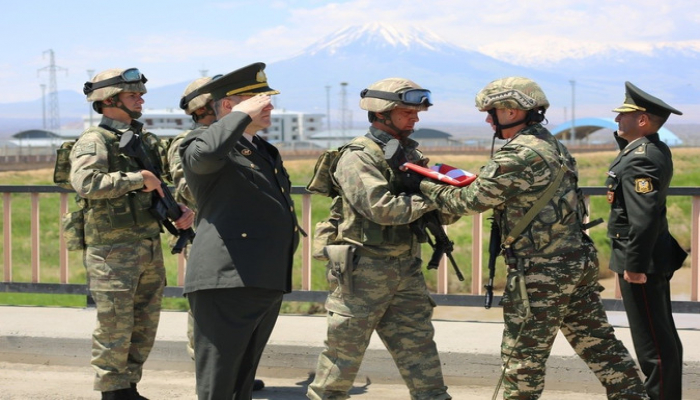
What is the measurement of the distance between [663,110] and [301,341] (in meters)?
3.08

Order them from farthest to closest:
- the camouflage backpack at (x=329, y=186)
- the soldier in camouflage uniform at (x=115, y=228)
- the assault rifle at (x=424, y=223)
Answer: the soldier in camouflage uniform at (x=115, y=228), the camouflage backpack at (x=329, y=186), the assault rifle at (x=424, y=223)

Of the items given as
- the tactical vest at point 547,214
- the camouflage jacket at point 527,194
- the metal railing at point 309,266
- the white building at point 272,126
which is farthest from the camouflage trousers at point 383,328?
the white building at point 272,126

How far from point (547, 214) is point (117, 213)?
2585mm

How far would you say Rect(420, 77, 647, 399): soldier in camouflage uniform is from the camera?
464 cm

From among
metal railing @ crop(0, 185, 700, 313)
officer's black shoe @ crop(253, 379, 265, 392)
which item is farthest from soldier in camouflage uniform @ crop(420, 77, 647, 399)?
metal railing @ crop(0, 185, 700, 313)

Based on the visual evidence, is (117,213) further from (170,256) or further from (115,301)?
(170,256)

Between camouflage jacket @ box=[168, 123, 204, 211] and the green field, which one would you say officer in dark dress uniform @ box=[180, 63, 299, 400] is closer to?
camouflage jacket @ box=[168, 123, 204, 211]

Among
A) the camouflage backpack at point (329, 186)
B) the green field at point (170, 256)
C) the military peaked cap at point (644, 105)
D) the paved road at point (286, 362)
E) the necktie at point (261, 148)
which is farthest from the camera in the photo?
the green field at point (170, 256)

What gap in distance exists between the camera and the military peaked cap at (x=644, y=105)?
5.34 m

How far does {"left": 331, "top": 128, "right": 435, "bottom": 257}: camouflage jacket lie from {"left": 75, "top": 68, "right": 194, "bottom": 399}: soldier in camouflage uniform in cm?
132

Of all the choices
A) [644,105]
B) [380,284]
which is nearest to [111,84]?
[380,284]

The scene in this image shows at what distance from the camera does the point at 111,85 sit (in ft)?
18.8

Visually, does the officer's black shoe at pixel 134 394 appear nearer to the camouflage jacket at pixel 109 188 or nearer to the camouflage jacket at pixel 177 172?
the camouflage jacket at pixel 109 188

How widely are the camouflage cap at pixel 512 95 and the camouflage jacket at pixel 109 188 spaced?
213 centimetres
